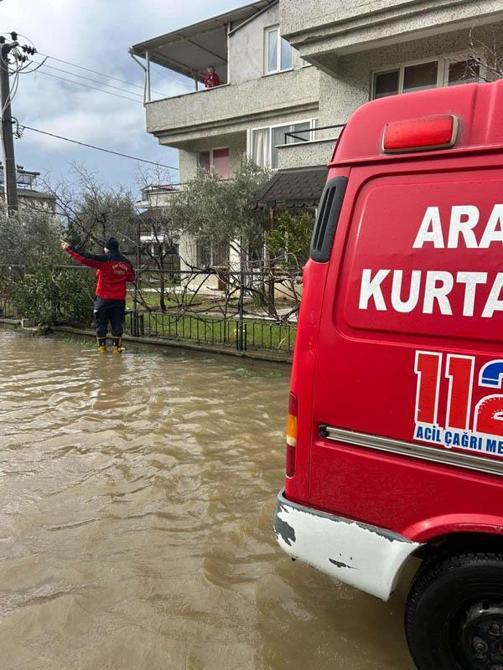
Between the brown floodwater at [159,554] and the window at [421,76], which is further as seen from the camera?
the window at [421,76]

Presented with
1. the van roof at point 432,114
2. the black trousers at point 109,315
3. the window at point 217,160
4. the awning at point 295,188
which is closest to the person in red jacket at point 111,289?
the black trousers at point 109,315

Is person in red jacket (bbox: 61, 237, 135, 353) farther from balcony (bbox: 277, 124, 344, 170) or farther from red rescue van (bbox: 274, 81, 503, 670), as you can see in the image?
red rescue van (bbox: 274, 81, 503, 670)

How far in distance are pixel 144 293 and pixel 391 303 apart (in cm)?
873

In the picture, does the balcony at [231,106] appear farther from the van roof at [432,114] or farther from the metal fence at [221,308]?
the van roof at [432,114]

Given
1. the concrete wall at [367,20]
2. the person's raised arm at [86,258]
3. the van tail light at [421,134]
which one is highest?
the concrete wall at [367,20]

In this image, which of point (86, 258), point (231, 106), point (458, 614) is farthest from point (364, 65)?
point (458, 614)

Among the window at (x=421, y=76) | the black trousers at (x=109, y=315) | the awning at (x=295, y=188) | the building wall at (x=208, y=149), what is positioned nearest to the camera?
the black trousers at (x=109, y=315)

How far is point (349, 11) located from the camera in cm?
1088

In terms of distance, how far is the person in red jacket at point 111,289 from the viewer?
8633 mm

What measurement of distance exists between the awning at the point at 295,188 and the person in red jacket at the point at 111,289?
15.8 feet

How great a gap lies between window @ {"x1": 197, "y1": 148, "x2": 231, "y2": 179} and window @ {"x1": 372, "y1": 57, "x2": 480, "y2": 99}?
8.13 metres

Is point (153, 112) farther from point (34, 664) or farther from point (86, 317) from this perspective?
point (34, 664)

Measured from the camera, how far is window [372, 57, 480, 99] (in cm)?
1154

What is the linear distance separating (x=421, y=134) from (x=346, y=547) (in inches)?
66.6
